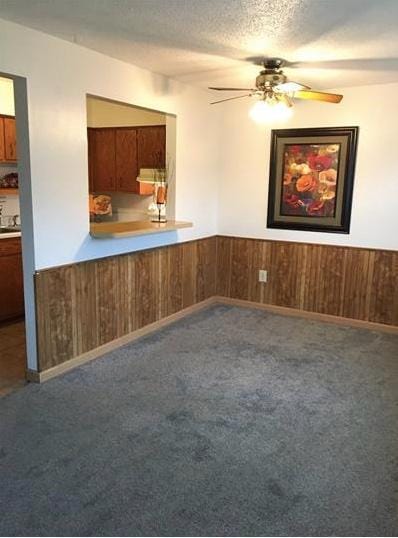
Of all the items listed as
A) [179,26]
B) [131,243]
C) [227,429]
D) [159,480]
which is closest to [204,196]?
[131,243]

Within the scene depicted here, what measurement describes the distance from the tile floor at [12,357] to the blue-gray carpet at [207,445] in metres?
0.18

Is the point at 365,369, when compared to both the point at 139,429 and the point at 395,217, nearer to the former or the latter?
the point at 395,217

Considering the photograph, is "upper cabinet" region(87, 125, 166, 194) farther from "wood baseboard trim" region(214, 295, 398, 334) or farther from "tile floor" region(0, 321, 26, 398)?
"tile floor" region(0, 321, 26, 398)

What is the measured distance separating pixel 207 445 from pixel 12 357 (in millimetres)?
1960

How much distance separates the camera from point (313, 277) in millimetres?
4820

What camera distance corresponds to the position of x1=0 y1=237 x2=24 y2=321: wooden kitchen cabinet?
4.25 metres

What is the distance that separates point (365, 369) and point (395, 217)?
161cm

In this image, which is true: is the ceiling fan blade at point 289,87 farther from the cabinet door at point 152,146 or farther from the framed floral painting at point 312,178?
the cabinet door at point 152,146

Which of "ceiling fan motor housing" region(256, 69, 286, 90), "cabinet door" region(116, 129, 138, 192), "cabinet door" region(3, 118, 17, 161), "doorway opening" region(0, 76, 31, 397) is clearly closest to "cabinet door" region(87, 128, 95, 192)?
"cabinet door" region(116, 129, 138, 192)

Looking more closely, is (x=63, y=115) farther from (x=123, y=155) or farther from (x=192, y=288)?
(x=123, y=155)

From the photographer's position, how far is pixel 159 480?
218 centimetres

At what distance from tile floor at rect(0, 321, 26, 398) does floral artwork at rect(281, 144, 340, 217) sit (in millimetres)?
2975

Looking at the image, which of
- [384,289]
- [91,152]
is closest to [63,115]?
[91,152]

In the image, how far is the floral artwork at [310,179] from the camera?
4535 millimetres
